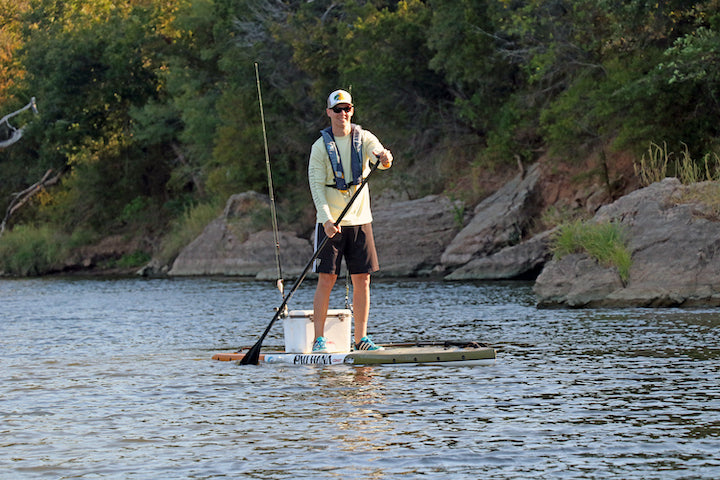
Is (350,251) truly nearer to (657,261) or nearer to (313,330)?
(313,330)

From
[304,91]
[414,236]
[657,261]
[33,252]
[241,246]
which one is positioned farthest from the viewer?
[33,252]

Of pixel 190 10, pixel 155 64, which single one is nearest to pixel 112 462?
pixel 190 10

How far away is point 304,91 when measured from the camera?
37125 mm

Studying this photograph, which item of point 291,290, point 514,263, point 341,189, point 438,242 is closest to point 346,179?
point 341,189

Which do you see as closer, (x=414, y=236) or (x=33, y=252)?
(x=414, y=236)

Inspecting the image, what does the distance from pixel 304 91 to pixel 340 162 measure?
27.5m

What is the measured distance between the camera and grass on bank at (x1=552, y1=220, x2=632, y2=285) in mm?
15781

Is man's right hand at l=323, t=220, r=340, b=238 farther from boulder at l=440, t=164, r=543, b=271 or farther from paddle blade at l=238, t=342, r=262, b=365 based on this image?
boulder at l=440, t=164, r=543, b=271

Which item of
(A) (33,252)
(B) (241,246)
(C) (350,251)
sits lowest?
(C) (350,251)

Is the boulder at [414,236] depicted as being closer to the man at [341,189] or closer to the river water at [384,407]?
the river water at [384,407]

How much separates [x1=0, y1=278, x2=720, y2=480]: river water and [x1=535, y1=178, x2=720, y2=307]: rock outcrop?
98cm

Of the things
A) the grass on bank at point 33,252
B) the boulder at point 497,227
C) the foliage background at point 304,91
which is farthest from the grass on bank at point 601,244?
the grass on bank at point 33,252

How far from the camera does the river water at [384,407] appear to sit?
6043 millimetres

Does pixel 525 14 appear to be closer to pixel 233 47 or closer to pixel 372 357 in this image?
pixel 233 47
